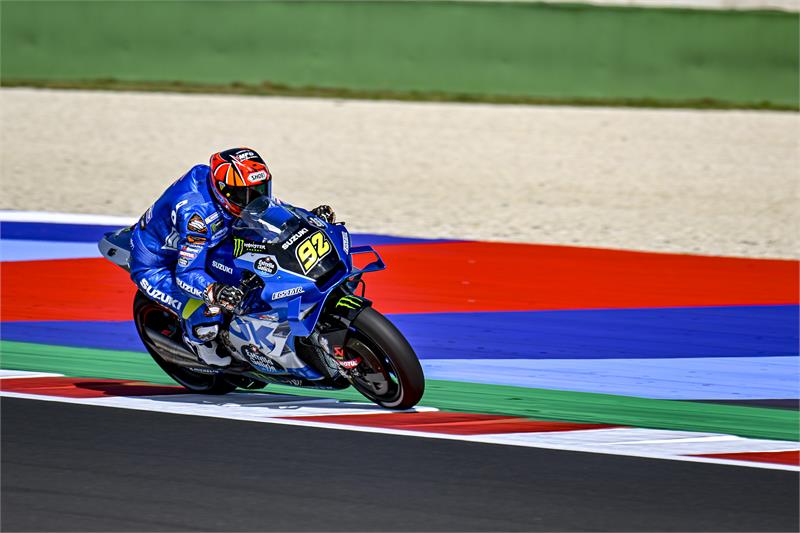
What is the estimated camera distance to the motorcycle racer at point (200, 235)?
727cm

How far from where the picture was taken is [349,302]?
7.01 metres

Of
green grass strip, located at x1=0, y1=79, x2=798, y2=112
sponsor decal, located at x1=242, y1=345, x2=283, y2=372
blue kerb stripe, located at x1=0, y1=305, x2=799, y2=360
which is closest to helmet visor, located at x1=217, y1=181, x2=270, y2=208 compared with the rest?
sponsor decal, located at x1=242, y1=345, x2=283, y2=372

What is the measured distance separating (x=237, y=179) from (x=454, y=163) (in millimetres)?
11531

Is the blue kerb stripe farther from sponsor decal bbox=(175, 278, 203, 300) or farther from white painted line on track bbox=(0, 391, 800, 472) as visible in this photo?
sponsor decal bbox=(175, 278, 203, 300)

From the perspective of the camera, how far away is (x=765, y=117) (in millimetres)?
21703

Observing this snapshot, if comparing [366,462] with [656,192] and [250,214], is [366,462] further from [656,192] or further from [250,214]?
[656,192]

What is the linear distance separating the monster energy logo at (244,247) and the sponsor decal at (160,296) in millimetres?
486

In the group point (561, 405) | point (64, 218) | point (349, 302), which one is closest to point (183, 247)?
point (349, 302)

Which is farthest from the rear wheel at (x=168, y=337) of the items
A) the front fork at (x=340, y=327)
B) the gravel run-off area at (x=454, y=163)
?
the gravel run-off area at (x=454, y=163)

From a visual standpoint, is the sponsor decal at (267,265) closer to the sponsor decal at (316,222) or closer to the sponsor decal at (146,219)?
the sponsor decal at (316,222)

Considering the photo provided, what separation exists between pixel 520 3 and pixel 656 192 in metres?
6.61

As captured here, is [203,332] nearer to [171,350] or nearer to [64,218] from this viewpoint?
[171,350]

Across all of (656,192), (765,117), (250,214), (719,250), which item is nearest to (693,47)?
(765,117)

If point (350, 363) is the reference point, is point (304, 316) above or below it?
above
